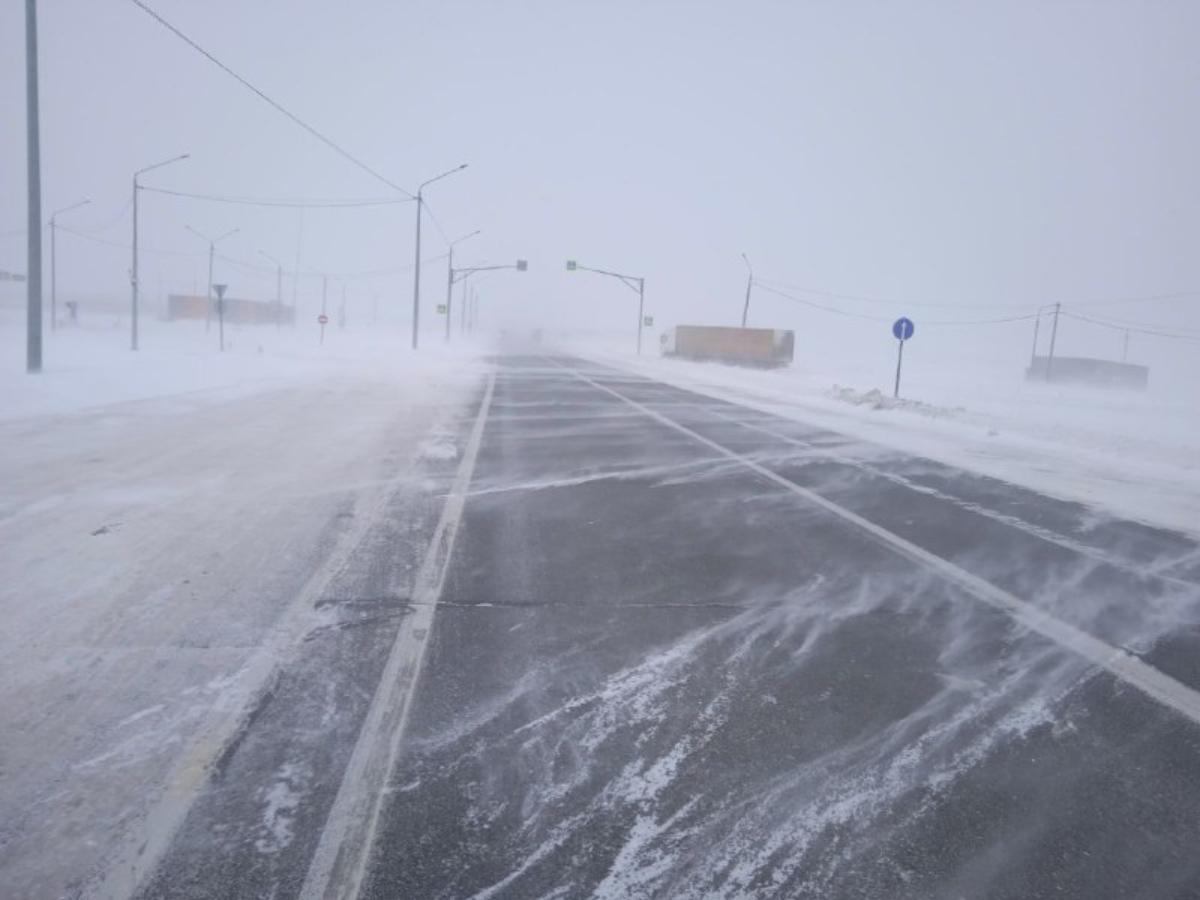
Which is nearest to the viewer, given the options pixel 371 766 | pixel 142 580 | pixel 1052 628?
pixel 371 766

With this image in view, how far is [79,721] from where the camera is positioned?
394 cm

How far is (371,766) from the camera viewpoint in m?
3.59

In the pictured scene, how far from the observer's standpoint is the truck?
2228 inches

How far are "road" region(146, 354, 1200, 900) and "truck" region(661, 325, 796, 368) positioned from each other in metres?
48.9

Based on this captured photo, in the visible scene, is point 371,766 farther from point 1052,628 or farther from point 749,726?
point 1052,628

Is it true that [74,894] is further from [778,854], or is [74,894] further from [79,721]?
[778,854]

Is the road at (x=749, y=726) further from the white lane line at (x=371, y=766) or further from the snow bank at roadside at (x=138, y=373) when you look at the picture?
the snow bank at roadside at (x=138, y=373)

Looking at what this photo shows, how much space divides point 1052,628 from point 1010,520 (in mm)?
3947

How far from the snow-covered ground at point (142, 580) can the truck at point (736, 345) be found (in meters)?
42.9

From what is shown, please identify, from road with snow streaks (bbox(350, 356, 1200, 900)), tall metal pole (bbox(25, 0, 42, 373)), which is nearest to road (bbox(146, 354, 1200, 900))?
road with snow streaks (bbox(350, 356, 1200, 900))

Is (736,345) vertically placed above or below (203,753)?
above

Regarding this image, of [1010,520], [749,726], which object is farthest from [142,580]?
[1010,520]

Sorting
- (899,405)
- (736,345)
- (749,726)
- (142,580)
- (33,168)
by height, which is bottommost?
(142,580)

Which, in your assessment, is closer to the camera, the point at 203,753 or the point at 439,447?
the point at 203,753
